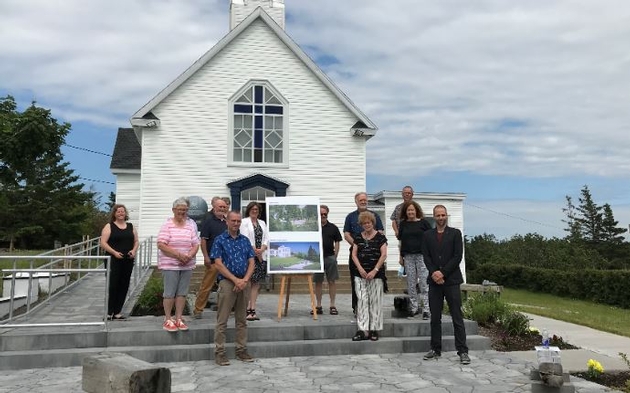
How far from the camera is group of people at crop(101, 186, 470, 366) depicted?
6.98m

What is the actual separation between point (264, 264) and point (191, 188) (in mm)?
8985

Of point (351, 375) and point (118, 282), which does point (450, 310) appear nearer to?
point (351, 375)

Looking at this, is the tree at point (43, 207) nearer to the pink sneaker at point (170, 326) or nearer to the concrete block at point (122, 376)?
the pink sneaker at point (170, 326)

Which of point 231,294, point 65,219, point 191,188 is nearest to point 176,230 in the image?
point 231,294

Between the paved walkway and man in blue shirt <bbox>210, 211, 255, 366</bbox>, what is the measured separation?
10.7 inches

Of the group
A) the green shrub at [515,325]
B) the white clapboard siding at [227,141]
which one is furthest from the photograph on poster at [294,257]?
the white clapboard siding at [227,141]

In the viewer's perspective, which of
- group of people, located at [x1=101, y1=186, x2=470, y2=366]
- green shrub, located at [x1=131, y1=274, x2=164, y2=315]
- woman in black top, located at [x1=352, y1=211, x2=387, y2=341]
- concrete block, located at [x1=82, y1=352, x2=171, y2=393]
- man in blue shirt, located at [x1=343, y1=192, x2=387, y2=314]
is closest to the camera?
concrete block, located at [x1=82, y1=352, x2=171, y2=393]

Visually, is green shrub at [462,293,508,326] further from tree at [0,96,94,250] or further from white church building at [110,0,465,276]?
tree at [0,96,94,250]

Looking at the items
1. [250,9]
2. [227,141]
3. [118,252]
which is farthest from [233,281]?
[250,9]

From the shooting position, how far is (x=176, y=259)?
7305mm

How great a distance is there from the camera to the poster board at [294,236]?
28.0 feet

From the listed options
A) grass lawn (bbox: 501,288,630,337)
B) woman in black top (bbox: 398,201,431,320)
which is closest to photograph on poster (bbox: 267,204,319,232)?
woman in black top (bbox: 398,201,431,320)

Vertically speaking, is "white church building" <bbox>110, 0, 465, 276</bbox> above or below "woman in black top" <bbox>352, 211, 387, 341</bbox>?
above

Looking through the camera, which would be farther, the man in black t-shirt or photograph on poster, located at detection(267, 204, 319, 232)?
the man in black t-shirt
